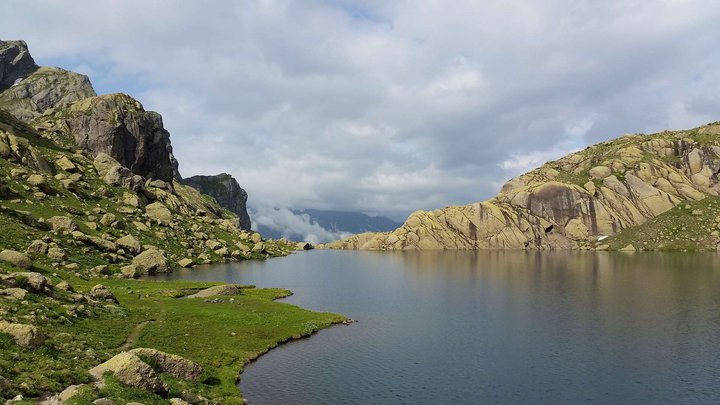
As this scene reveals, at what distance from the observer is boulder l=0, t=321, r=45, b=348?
35281 millimetres

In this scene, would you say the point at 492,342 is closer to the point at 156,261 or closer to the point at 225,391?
the point at 225,391

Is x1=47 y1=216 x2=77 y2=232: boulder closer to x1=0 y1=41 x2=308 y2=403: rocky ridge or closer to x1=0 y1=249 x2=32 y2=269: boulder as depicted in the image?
x1=0 y1=41 x2=308 y2=403: rocky ridge

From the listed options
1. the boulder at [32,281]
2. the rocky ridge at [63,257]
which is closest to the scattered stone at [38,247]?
the rocky ridge at [63,257]

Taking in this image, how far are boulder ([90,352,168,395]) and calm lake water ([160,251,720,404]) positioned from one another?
535 inches

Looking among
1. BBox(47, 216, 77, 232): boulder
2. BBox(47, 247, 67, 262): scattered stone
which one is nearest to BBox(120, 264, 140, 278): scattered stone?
BBox(47, 247, 67, 262): scattered stone

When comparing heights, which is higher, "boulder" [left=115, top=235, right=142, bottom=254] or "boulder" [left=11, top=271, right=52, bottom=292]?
"boulder" [left=115, top=235, right=142, bottom=254]

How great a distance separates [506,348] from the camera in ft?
211

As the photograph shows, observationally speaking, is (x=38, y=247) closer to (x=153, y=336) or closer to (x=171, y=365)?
(x=153, y=336)

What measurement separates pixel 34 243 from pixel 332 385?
285 ft

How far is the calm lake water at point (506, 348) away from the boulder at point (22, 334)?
65.2 feet

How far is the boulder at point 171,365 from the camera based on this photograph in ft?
135

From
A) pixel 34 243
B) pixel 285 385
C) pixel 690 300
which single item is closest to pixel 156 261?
pixel 34 243

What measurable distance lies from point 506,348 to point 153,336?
4725 cm

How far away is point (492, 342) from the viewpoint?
2672 inches
